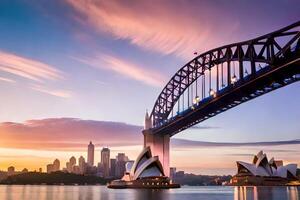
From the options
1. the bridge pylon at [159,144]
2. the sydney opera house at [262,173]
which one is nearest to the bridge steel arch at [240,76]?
the bridge pylon at [159,144]

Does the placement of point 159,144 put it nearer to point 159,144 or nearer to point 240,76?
point 159,144

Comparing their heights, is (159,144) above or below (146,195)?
above

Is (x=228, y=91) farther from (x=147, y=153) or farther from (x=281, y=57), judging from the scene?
(x=147, y=153)

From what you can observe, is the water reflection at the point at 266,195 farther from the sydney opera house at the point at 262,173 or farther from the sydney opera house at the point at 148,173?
the sydney opera house at the point at 262,173

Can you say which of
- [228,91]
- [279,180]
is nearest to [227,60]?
[228,91]

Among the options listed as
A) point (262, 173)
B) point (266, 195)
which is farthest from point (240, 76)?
point (262, 173)

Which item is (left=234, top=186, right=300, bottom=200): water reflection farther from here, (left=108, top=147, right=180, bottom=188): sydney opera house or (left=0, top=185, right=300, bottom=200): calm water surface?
(left=108, top=147, right=180, bottom=188): sydney opera house

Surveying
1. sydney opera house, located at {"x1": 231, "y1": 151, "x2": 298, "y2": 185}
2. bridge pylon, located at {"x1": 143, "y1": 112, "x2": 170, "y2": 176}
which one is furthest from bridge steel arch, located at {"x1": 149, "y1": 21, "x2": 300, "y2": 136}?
sydney opera house, located at {"x1": 231, "y1": 151, "x2": 298, "y2": 185}
